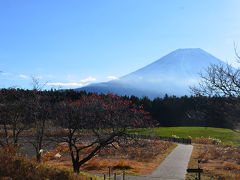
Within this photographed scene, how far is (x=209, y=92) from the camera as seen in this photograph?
1024 centimetres

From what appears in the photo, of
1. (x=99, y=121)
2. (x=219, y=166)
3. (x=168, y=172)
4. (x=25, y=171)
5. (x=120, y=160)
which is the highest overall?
(x=99, y=121)

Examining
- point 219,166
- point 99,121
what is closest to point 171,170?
point 219,166

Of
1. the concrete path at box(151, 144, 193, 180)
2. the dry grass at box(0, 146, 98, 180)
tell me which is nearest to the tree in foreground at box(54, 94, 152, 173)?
the dry grass at box(0, 146, 98, 180)

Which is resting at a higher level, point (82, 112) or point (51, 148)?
point (82, 112)

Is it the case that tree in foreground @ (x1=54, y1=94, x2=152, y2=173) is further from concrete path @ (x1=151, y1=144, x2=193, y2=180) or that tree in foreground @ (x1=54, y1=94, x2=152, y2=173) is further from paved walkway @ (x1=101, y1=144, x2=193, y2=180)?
concrete path @ (x1=151, y1=144, x2=193, y2=180)

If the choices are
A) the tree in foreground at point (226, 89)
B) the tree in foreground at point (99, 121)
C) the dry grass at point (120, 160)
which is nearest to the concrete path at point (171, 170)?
the dry grass at point (120, 160)

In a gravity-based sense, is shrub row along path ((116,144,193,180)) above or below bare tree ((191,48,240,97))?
below

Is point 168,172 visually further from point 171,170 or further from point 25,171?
point 25,171

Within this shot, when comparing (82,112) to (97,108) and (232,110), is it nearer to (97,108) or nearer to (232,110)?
(97,108)

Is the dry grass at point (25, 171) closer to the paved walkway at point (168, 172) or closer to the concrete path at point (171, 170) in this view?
the paved walkway at point (168, 172)

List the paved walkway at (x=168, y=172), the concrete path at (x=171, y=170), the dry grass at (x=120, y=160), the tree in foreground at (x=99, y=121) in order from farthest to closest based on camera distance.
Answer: the dry grass at (x=120, y=160) < the concrete path at (x=171, y=170) < the paved walkway at (x=168, y=172) < the tree in foreground at (x=99, y=121)

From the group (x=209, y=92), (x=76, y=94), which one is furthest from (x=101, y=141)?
(x=76, y=94)

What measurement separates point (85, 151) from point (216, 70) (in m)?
18.1

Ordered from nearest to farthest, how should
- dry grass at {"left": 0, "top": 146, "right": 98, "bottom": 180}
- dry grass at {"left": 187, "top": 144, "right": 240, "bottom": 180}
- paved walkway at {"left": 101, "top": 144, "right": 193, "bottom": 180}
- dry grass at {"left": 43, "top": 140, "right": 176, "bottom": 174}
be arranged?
1. dry grass at {"left": 0, "top": 146, "right": 98, "bottom": 180}
2. paved walkway at {"left": 101, "top": 144, "right": 193, "bottom": 180}
3. dry grass at {"left": 187, "top": 144, "right": 240, "bottom": 180}
4. dry grass at {"left": 43, "top": 140, "right": 176, "bottom": 174}
